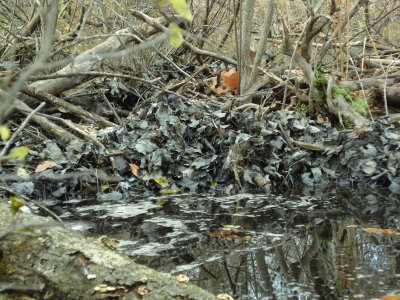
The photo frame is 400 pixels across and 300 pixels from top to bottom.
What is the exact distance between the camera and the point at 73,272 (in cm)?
265

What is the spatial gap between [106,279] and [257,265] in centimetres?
112

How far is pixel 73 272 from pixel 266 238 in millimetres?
1627

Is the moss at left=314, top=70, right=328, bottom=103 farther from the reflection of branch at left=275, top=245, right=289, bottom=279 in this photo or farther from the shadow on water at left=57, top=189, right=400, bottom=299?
the reflection of branch at left=275, top=245, right=289, bottom=279

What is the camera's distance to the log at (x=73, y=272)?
2.47 m

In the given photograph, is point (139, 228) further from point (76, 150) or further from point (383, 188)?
point (383, 188)

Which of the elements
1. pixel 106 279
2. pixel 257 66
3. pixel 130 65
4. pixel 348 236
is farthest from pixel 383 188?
pixel 130 65

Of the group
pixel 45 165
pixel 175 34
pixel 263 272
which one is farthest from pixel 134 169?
pixel 175 34

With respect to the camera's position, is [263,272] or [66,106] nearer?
[263,272]

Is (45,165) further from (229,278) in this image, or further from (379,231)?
(379,231)

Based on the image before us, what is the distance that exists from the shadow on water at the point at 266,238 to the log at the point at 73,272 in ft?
1.78

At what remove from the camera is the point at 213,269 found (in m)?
3.27

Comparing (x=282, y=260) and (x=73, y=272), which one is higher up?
(x=73, y=272)

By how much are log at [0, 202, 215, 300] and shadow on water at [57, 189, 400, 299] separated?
54 cm


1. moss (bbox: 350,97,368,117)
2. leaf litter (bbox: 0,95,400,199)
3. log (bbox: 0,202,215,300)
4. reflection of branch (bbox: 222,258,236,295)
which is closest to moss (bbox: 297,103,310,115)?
moss (bbox: 350,97,368,117)
